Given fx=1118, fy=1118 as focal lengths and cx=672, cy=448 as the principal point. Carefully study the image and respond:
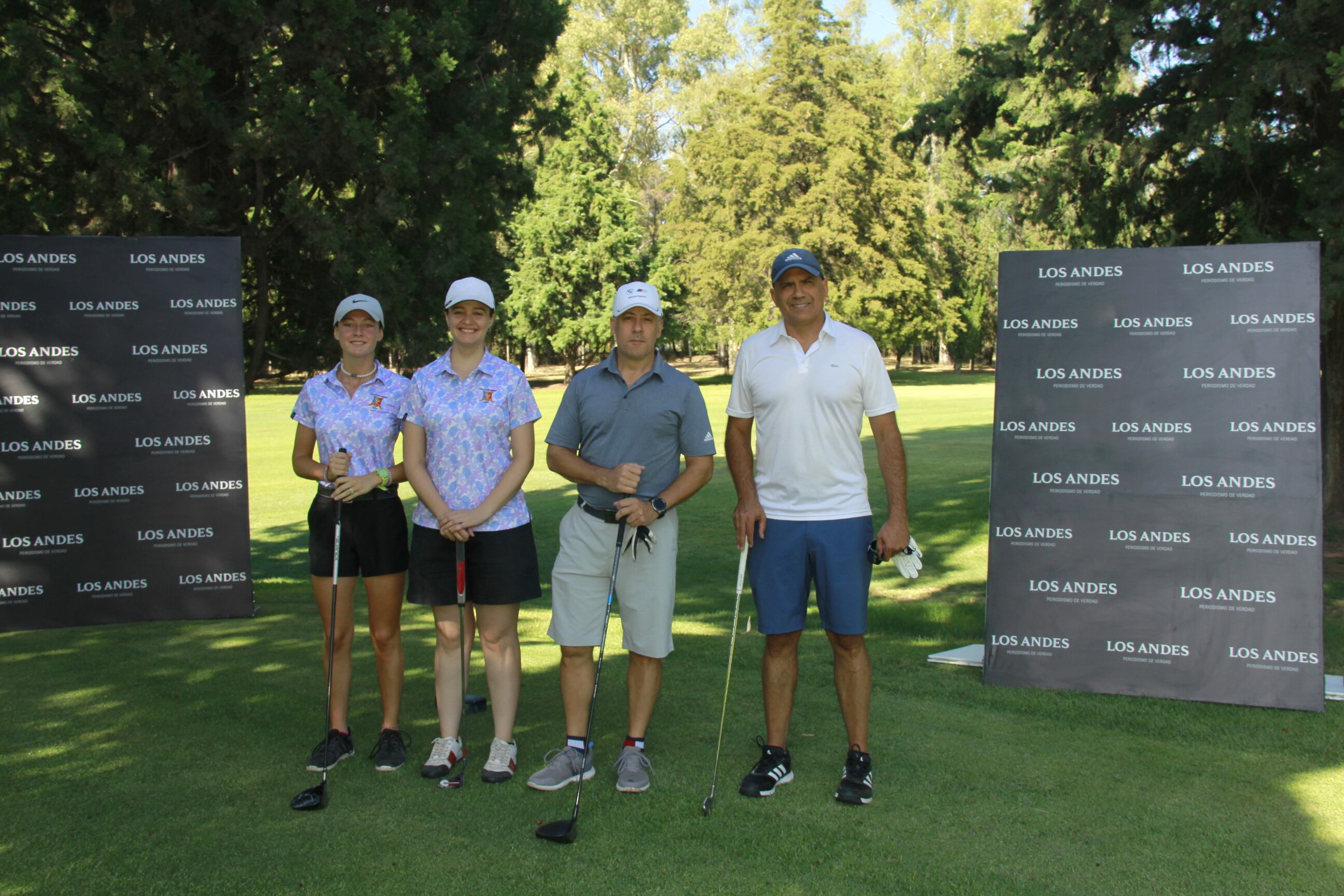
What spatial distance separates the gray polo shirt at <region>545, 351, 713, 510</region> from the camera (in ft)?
14.2

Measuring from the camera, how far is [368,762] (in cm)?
445

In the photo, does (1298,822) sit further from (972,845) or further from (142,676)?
(142,676)

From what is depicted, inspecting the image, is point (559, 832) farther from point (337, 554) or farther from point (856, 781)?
point (337, 554)

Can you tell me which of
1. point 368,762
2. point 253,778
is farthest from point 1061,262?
point 253,778

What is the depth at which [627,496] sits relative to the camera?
14.2 ft

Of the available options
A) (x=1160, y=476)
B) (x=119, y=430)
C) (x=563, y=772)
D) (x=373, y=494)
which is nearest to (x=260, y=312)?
(x=119, y=430)

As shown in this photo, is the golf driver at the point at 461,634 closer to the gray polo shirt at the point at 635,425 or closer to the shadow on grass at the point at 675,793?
the shadow on grass at the point at 675,793

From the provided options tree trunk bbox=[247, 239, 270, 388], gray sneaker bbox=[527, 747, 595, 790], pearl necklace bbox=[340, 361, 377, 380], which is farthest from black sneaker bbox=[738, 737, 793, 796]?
tree trunk bbox=[247, 239, 270, 388]

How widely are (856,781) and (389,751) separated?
6.02 ft

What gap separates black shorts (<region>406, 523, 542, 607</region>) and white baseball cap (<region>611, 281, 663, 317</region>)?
0.94 m

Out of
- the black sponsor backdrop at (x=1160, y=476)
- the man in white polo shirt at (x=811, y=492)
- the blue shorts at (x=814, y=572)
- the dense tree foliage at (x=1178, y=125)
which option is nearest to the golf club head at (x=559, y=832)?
the man in white polo shirt at (x=811, y=492)

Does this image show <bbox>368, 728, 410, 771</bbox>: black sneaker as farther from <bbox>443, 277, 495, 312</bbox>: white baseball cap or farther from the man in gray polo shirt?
<bbox>443, 277, 495, 312</bbox>: white baseball cap

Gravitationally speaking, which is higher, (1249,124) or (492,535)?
(1249,124)

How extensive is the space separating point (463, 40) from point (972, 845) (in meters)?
6.93
